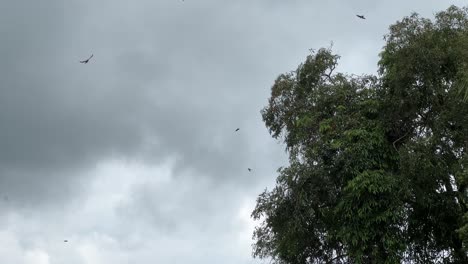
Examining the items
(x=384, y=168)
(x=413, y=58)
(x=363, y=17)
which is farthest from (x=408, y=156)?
(x=363, y=17)

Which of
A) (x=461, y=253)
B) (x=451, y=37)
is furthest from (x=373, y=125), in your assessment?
(x=461, y=253)

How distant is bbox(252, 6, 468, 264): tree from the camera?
16.6 meters

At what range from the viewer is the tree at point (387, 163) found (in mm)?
16594

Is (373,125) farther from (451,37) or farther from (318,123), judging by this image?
(451,37)

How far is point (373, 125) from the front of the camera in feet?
60.5

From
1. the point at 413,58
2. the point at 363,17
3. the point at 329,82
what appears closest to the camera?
the point at 363,17

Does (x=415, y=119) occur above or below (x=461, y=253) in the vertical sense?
above

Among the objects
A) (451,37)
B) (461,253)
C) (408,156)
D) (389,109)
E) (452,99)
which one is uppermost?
(451,37)

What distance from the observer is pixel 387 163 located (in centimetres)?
1814

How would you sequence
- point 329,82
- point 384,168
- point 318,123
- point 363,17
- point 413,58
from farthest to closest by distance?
point 329,82 < point 318,123 < point 384,168 < point 413,58 < point 363,17

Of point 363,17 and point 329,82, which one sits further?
point 329,82

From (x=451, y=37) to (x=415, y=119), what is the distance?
2.78 meters

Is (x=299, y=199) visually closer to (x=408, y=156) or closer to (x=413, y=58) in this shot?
(x=408, y=156)

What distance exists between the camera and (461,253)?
685 inches
